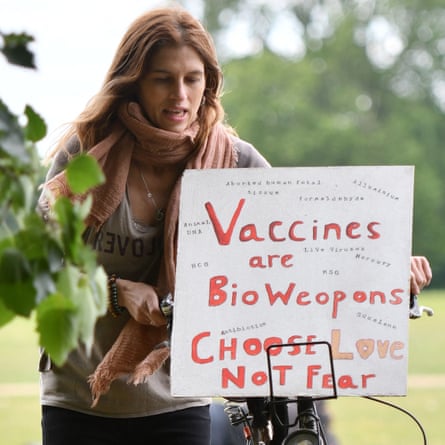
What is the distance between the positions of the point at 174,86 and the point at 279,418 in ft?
2.57

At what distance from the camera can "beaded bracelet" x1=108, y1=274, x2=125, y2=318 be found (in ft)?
8.43

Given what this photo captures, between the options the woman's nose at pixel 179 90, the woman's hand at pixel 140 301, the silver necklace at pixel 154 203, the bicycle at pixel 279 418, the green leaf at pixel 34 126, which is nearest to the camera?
the green leaf at pixel 34 126

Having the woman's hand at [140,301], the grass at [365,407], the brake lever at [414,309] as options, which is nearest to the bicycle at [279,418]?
the brake lever at [414,309]

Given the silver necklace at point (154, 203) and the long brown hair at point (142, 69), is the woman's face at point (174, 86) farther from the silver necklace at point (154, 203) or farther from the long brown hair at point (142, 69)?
the silver necklace at point (154, 203)

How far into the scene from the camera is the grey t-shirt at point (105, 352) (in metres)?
2.71

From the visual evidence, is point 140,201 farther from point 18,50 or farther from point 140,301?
point 18,50

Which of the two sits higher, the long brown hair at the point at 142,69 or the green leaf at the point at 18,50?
the long brown hair at the point at 142,69

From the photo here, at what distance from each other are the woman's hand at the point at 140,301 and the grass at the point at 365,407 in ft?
18.2

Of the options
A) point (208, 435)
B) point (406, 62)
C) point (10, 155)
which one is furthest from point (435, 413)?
point (406, 62)

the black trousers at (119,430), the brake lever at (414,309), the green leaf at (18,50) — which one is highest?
the green leaf at (18,50)

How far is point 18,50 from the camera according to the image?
122 centimetres

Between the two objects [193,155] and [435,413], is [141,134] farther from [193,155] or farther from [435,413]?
[435,413]

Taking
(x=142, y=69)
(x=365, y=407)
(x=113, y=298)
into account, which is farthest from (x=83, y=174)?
(x=365, y=407)

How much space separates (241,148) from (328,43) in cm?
3198
